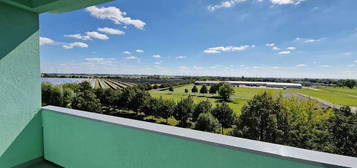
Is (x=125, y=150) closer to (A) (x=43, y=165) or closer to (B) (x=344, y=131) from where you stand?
(A) (x=43, y=165)

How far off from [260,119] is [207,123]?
4949 millimetres

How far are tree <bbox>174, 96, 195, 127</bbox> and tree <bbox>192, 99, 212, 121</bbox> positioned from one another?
0.53 meters

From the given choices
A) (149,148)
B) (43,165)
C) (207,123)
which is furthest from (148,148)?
(207,123)

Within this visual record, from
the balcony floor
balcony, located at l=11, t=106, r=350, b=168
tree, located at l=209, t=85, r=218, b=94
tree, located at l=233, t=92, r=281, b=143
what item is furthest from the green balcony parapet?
tree, located at l=233, t=92, r=281, b=143

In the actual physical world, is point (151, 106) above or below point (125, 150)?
below

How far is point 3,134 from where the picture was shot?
5.08 ft

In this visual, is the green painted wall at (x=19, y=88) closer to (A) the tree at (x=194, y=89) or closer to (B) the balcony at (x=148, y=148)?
(B) the balcony at (x=148, y=148)

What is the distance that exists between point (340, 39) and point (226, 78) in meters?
7.29

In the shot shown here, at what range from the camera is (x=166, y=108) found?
790 inches

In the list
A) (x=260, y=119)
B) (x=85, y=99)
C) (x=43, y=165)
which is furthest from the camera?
(x=85, y=99)

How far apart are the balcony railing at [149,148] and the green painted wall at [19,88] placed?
5.4 inches

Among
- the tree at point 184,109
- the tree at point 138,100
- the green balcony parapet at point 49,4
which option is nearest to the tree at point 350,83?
the green balcony parapet at point 49,4

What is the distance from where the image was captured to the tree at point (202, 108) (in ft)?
60.7

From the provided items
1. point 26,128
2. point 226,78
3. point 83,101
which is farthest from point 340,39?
point 83,101
